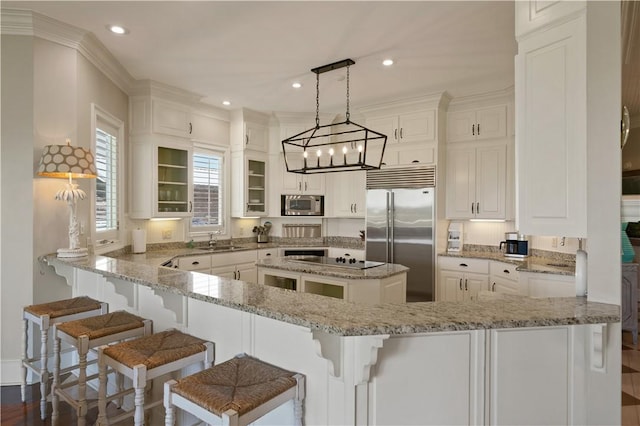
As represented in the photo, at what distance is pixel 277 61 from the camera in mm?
3664

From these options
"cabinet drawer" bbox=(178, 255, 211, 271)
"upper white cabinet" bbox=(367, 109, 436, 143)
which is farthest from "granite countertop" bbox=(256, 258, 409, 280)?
"upper white cabinet" bbox=(367, 109, 436, 143)

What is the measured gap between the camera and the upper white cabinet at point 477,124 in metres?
4.53

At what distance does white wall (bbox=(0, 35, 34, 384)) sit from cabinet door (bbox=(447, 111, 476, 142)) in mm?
4435

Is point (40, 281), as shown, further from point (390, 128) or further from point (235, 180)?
point (390, 128)

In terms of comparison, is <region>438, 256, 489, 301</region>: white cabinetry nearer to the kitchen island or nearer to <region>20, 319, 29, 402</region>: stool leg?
the kitchen island

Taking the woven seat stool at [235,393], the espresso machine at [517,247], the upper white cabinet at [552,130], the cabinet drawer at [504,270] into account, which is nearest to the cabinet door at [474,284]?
the cabinet drawer at [504,270]

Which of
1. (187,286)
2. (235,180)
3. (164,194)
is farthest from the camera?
(235,180)

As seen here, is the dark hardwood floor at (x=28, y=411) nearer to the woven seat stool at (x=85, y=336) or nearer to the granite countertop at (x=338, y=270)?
the woven seat stool at (x=85, y=336)

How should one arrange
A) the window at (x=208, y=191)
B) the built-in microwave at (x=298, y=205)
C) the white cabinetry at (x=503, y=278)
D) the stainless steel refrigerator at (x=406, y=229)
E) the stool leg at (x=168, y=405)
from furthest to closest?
the built-in microwave at (x=298, y=205)
the window at (x=208, y=191)
the stainless steel refrigerator at (x=406, y=229)
the white cabinetry at (x=503, y=278)
the stool leg at (x=168, y=405)

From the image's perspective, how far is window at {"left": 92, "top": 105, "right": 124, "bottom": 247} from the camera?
3570 millimetres

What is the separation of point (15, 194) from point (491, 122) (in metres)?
4.88

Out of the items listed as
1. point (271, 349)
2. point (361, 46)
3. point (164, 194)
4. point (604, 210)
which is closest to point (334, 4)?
point (361, 46)

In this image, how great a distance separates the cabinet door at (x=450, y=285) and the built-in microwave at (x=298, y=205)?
2131mm

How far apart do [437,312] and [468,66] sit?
3.17 meters
